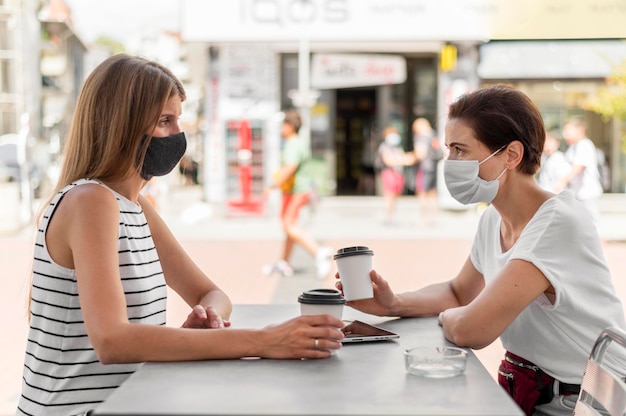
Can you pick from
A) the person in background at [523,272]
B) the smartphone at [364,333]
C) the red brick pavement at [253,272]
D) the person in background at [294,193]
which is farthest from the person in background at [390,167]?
the smartphone at [364,333]

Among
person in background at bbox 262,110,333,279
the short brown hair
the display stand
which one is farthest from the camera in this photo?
the display stand

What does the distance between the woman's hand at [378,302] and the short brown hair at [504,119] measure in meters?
0.56

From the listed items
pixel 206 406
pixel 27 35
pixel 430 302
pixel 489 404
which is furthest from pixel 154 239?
pixel 27 35

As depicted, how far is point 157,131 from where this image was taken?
2395mm

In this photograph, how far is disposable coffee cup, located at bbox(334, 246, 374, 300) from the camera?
250cm

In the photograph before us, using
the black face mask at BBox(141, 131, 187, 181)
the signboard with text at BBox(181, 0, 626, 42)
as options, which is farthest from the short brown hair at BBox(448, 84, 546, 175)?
the signboard with text at BBox(181, 0, 626, 42)

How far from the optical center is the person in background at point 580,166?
36.3 feet

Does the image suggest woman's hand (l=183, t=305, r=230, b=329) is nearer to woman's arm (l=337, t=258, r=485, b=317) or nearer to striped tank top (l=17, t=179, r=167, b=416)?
striped tank top (l=17, t=179, r=167, b=416)

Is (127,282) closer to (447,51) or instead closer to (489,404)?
(489,404)

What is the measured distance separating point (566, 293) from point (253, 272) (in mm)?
7498

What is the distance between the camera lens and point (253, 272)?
9.76m

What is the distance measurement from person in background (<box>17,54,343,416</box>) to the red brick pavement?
267cm

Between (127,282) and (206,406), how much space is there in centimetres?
72

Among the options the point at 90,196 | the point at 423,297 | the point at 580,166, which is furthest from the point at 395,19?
the point at 90,196
